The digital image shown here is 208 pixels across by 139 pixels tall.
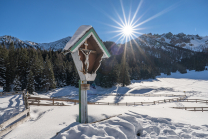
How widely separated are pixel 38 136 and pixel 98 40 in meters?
4.07

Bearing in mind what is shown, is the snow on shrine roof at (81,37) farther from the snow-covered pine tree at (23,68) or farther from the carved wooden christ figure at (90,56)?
the snow-covered pine tree at (23,68)

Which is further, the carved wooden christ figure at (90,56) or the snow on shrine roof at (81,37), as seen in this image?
the carved wooden christ figure at (90,56)

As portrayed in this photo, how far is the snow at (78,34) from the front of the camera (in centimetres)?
411

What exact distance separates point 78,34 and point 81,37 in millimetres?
322

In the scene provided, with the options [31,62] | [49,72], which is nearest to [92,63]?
[49,72]

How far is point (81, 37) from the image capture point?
4.14 metres

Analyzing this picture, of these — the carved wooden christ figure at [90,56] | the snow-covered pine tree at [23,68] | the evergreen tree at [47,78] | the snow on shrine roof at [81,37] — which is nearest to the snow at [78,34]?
the snow on shrine roof at [81,37]

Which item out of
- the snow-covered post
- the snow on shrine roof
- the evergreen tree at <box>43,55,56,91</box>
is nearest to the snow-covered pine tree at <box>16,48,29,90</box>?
the evergreen tree at <box>43,55,56,91</box>

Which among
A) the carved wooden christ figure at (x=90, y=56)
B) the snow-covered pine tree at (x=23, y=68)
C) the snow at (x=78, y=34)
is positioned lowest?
the carved wooden christ figure at (x=90, y=56)

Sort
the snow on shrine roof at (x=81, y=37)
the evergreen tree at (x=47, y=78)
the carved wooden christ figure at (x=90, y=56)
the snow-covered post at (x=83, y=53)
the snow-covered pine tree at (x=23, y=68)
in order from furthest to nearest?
the snow-covered pine tree at (x=23, y=68) < the evergreen tree at (x=47, y=78) < the carved wooden christ figure at (x=90, y=56) < the snow-covered post at (x=83, y=53) < the snow on shrine roof at (x=81, y=37)

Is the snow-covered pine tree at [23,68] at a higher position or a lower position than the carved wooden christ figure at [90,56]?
higher

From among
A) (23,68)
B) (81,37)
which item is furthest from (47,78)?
(81,37)

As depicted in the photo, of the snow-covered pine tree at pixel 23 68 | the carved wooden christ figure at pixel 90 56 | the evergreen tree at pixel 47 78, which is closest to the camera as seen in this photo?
the carved wooden christ figure at pixel 90 56

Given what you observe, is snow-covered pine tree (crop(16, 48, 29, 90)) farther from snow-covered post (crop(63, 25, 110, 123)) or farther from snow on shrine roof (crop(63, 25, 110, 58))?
snow on shrine roof (crop(63, 25, 110, 58))
